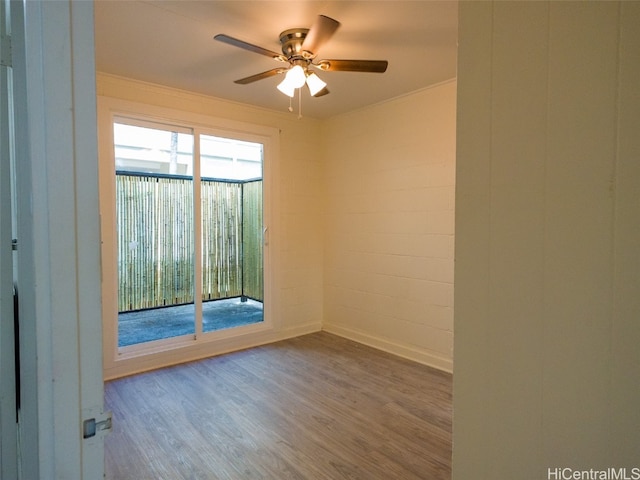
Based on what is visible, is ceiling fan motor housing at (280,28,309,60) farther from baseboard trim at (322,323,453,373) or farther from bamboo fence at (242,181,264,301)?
baseboard trim at (322,323,453,373)

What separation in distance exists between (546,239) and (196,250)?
11.1ft

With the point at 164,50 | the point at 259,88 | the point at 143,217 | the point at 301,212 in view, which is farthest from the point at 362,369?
the point at 164,50

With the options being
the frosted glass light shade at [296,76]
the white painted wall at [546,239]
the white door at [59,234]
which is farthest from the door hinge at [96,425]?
the frosted glass light shade at [296,76]

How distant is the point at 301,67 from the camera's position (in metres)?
2.32

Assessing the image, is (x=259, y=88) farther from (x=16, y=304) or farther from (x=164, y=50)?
(x=16, y=304)

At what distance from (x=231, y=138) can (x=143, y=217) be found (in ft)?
4.05

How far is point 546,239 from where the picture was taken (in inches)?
31.7

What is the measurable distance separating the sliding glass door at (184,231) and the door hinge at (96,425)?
303cm

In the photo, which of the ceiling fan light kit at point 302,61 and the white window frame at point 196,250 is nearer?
the ceiling fan light kit at point 302,61

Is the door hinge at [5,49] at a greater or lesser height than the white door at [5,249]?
greater

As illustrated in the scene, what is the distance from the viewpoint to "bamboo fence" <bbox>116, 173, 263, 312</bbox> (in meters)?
3.53

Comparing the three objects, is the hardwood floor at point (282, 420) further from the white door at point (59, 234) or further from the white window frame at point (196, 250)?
the white door at point (59, 234)

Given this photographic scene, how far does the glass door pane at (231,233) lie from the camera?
393 cm

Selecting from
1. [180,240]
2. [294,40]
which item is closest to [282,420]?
[180,240]
